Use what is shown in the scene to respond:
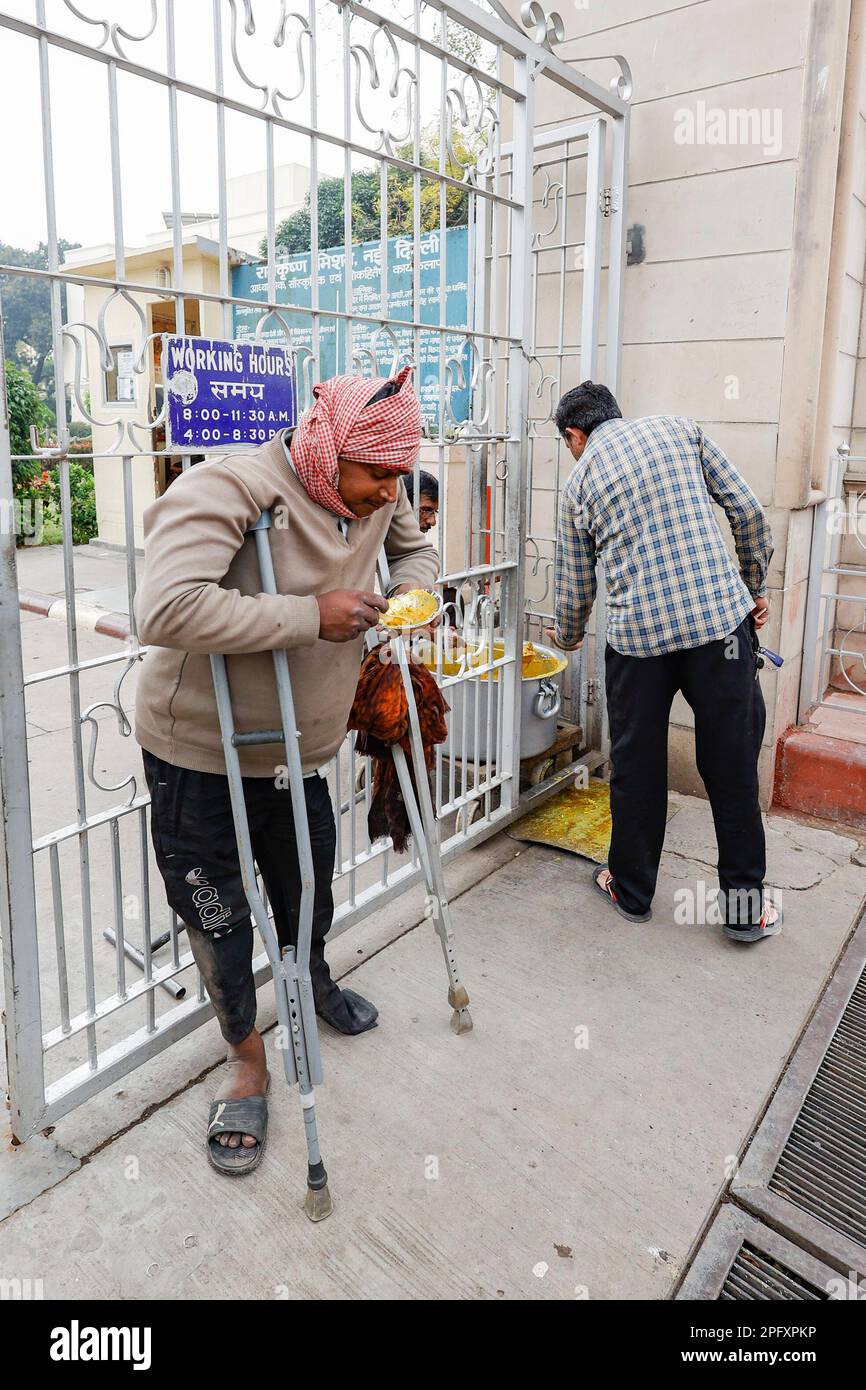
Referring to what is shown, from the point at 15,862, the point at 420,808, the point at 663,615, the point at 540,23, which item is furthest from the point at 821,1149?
the point at 540,23

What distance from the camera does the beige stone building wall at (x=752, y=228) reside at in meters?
3.87

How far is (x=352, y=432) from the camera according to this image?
197 centimetres

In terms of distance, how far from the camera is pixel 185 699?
2125 mm

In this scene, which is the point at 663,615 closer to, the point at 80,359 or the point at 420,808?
the point at 420,808

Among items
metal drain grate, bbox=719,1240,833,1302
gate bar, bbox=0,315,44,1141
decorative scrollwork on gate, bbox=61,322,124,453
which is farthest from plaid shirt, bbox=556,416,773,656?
gate bar, bbox=0,315,44,1141

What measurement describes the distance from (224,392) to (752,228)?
281 cm

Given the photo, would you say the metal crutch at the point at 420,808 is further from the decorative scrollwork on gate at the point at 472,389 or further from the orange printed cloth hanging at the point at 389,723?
the decorative scrollwork on gate at the point at 472,389

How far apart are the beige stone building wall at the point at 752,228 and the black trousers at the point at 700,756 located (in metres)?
1.12

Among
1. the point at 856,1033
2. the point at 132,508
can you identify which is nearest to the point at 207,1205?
the point at 132,508

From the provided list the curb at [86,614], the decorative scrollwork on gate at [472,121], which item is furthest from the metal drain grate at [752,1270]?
the decorative scrollwork on gate at [472,121]

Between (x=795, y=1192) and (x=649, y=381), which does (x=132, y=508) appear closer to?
(x=795, y=1192)

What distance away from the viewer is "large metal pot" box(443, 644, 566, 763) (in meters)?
3.88

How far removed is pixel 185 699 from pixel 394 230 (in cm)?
1464

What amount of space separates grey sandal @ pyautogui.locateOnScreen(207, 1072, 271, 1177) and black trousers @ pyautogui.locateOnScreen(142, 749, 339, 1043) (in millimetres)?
167
